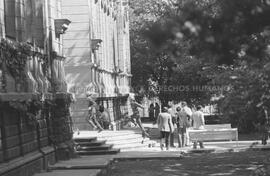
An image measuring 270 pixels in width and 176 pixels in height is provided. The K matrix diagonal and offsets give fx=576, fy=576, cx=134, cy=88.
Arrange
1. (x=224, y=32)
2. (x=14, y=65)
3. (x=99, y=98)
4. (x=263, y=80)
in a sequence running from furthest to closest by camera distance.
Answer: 1. (x=99, y=98)
2. (x=263, y=80)
3. (x=14, y=65)
4. (x=224, y=32)

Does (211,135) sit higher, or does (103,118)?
(103,118)

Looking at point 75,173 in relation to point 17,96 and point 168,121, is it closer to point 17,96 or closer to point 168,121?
point 17,96

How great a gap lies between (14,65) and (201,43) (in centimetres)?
1002

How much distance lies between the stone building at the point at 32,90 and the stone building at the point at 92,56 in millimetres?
7115

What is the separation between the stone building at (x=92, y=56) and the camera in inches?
997

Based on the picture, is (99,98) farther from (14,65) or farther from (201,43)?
(201,43)

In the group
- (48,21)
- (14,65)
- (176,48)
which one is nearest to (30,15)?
(48,21)

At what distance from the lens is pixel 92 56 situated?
25.9m

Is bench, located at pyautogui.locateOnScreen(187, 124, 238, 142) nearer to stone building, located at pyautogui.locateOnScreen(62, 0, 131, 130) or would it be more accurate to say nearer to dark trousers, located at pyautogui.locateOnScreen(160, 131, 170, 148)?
Answer: dark trousers, located at pyautogui.locateOnScreen(160, 131, 170, 148)

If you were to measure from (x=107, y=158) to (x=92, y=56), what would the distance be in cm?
880

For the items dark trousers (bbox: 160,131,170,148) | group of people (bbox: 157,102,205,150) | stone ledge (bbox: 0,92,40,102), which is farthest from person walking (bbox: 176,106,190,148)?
stone ledge (bbox: 0,92,40,102)

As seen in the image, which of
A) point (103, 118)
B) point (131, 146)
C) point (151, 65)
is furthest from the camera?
point (151, 65)

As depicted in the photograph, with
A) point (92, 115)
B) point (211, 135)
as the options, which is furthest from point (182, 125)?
point (92, 115)

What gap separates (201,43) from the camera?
9.48 ft
